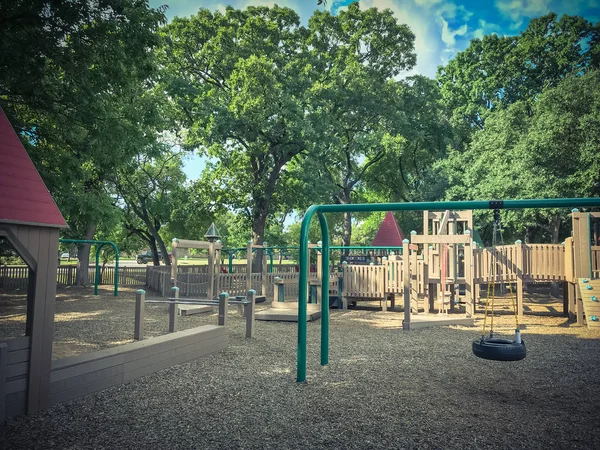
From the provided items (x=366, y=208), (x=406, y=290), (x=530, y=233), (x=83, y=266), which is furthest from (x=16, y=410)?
(x=530, y=233)

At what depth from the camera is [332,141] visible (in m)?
25.7

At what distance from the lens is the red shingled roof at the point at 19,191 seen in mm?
4480

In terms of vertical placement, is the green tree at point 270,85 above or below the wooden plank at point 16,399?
above

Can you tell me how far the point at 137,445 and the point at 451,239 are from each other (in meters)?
8.94

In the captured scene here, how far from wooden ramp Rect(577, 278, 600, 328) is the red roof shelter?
37.7ft

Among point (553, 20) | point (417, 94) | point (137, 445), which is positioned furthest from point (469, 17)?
point (137, 445)

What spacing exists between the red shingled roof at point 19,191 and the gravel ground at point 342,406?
1.93 metres

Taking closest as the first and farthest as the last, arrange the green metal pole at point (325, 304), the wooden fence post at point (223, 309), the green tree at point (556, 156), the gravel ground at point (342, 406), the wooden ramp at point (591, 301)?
the gravel ground at point (342, 406) < the green metal pole at point (325, 304) < the wooden fence post at point (223, 309) < the wooden ramp at point (591, 301) < the green tree at point (556, 156)

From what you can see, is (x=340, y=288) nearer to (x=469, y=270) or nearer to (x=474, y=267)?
(x=474, y=267)

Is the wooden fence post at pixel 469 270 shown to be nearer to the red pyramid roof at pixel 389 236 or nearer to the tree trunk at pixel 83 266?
the red pyramid roof at pixel 389 236

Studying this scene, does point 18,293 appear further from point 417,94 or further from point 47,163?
point 417,94

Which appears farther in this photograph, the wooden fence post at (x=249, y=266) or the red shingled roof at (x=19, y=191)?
the wooden fence post at (x=249, y=266)

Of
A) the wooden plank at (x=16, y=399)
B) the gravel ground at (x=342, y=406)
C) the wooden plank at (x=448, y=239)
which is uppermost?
the wooden plank at (x=448, y=239)

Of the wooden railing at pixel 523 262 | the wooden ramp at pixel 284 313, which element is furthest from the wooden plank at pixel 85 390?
the wooden railing at pixel 523 262
